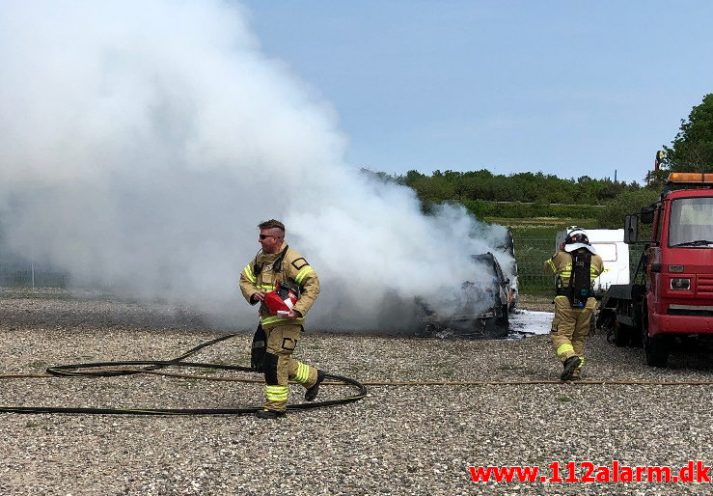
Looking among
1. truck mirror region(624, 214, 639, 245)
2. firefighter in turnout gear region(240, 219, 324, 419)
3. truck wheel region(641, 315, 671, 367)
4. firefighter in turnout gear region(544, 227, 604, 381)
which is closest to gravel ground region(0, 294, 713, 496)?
truck wheel region(641, 315, 671, 367)

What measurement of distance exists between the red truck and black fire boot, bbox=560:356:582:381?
158 centimetres

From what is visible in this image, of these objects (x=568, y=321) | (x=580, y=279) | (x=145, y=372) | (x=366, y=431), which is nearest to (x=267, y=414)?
(x=366, y=431)

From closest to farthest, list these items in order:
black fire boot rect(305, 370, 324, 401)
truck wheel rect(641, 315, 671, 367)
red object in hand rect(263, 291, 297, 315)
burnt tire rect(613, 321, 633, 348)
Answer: red object in hand rect(263, 291, 297, 315)
black fire boot rect(305, 370, 324, 401)
truck wheel rect(641, 315, 671, 367)
burnt tire rect(613, 321, 633, 348)

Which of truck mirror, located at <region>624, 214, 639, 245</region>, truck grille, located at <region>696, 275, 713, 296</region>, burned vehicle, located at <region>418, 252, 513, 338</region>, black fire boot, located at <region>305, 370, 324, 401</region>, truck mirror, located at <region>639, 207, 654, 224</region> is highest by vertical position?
truck mirror, located at <region>639, 207, 654, 224</region>

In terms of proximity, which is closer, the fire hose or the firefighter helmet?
the fire hose

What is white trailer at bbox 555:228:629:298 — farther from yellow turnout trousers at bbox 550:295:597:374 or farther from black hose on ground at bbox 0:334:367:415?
yellow turnout trousers at bbox 550:295:597:374

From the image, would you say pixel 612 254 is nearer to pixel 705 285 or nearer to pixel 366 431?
pixel 705 285

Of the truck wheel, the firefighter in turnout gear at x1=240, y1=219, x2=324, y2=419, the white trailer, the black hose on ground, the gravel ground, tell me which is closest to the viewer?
the gravel ground

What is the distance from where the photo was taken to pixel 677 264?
11562 mm

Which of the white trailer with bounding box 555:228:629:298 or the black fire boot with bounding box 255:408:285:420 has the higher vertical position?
the white trailer with bounding box 555:228:629:298

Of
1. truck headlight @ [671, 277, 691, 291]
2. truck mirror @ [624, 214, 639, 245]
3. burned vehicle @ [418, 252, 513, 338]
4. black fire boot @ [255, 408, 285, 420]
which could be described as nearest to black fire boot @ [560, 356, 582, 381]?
truck headlight @ [671, 277, 691, 291]

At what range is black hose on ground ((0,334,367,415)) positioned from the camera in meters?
8.65

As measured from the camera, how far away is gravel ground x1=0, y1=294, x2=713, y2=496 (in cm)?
634

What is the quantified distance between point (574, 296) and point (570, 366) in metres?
0.94
